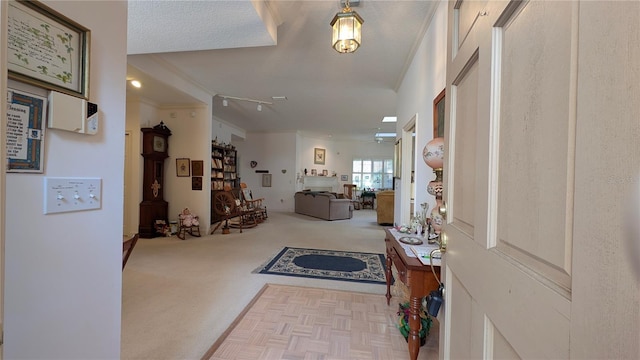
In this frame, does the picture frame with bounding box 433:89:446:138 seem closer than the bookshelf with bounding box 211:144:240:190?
Yes

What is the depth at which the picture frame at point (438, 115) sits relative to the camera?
6.43ft

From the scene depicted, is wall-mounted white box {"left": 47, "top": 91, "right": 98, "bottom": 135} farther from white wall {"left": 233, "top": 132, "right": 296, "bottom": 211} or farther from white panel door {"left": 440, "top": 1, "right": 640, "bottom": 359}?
white wall {"left": 233, "top": 132, "right": 296, "bottom": 211}

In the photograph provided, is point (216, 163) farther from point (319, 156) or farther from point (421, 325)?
point (421, 325)

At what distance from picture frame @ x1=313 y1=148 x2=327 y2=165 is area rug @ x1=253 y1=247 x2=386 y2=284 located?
20.4 feet

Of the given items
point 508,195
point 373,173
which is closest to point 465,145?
point 508,195

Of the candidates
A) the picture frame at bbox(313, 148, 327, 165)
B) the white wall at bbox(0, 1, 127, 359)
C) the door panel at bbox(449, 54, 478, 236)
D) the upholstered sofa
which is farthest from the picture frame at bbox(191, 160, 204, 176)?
the picture frame at bbox(313, 148, 327, 165)

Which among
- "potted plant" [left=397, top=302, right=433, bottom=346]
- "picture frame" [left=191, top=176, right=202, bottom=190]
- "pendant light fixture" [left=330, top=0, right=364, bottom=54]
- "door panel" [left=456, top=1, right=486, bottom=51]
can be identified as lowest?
"potted plant" [left=397, top=302, right=433, bottom=346]

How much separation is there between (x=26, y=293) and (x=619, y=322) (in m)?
1.39

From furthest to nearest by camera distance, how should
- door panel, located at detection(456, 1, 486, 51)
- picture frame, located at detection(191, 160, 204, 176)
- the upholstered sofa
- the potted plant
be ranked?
the upholstered sofa
picture frame, located at detection(191, 160, 204, 176)
the potted plant
door panel, located at detection(456, 1, 486, 51)

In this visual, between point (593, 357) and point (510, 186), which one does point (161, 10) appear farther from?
point (593, 357)

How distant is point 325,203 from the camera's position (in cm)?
736

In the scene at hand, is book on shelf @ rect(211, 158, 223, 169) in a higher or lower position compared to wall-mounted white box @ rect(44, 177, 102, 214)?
higher

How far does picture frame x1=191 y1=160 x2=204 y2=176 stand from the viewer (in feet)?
16.6

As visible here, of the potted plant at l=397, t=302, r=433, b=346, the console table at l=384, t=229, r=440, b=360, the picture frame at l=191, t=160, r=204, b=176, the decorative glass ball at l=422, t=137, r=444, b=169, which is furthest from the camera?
the picture frame at l=191, t=160, r=204, b=176
